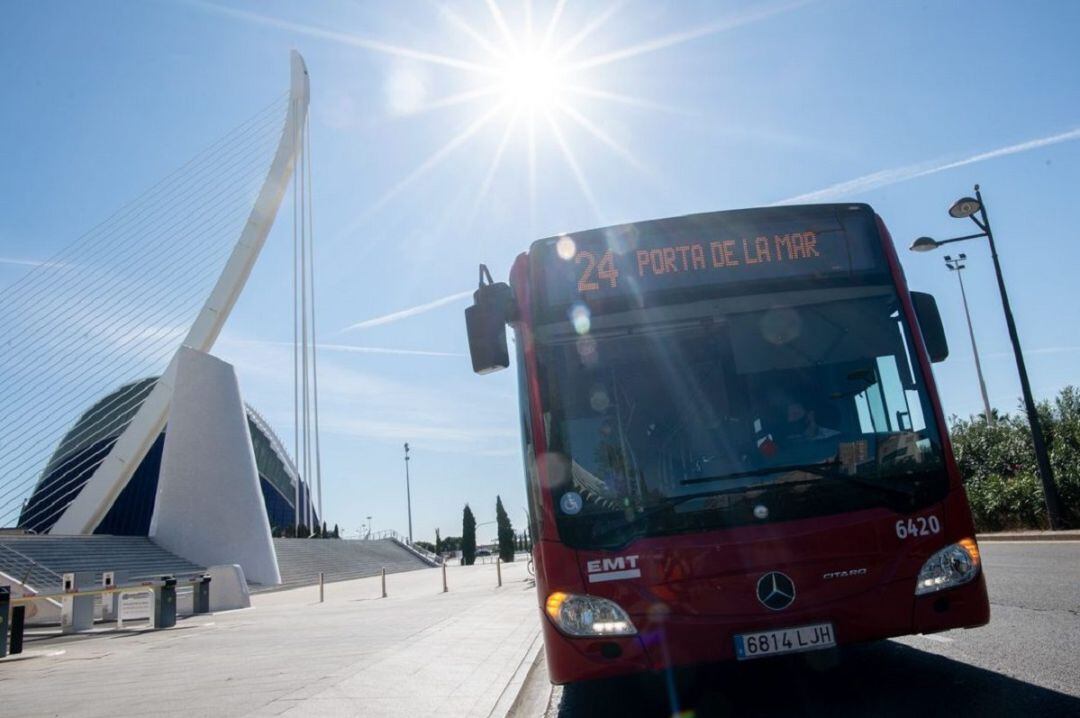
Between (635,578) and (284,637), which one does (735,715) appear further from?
(284,637)

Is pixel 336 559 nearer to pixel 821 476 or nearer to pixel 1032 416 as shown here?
pixel 1032 416

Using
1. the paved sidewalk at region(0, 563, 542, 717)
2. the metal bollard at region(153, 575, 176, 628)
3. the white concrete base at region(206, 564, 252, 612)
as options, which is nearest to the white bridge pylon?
the white concrete base at region(206, 564, 252, 612)

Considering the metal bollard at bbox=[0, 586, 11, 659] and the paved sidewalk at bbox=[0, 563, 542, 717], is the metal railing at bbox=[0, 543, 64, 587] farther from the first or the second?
the metal bollard at bbox=[0, 586, 11, 659]

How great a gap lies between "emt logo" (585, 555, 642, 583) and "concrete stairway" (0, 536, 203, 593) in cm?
2295

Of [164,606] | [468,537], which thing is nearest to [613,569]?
[164,606]

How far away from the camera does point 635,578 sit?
404 centimetres

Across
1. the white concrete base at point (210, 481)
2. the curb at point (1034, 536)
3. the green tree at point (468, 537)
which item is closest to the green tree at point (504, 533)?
the green tree at point (468, 537)

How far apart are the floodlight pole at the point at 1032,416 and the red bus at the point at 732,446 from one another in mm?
12339

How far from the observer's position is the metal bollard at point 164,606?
601 inches

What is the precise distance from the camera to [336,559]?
40.9m

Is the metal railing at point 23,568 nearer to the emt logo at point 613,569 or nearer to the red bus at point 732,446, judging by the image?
the red bus at point 732,446

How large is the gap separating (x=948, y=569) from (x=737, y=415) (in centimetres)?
131

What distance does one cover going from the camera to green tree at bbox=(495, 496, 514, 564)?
43.2 meters

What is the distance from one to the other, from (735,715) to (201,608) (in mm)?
17949
